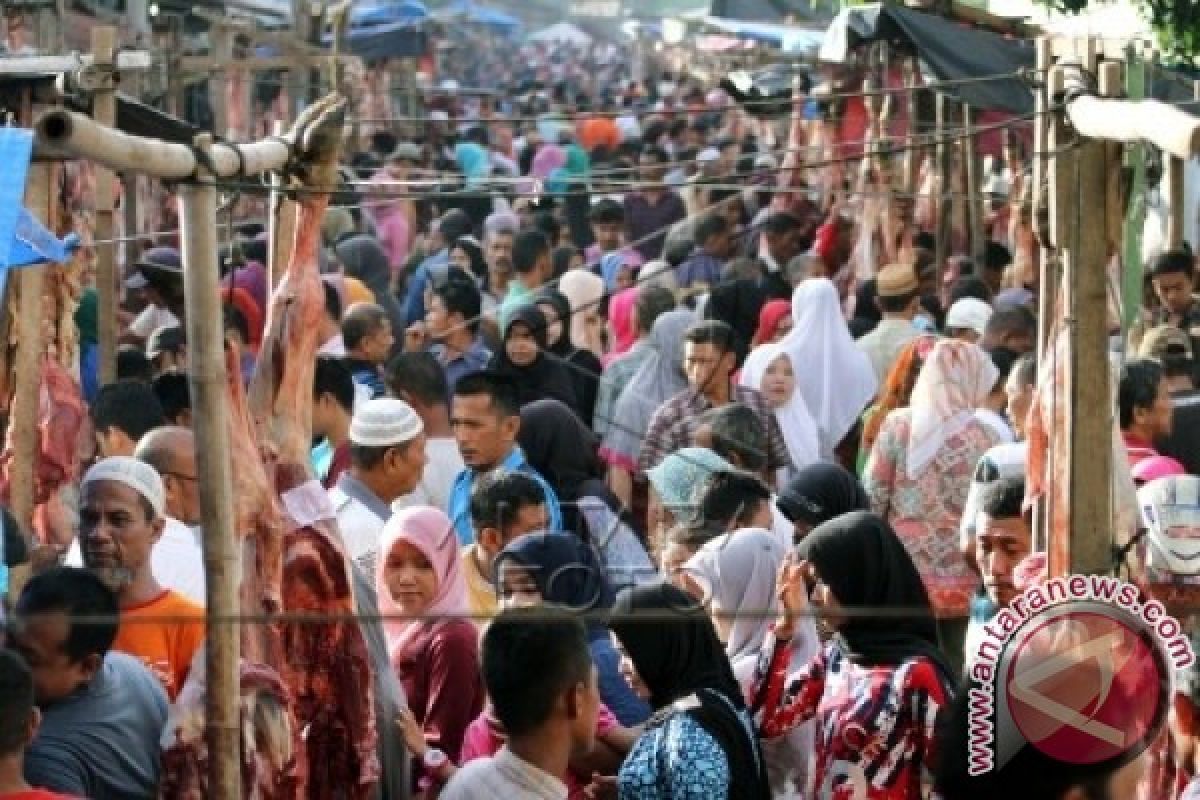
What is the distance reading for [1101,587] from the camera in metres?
5.03

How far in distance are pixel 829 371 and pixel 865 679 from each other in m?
5.58

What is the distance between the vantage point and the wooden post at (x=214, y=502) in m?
5.63

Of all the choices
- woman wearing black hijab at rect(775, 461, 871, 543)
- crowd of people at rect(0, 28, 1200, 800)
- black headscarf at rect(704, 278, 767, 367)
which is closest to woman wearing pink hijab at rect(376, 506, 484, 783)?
crowd of people at rect(0, 28, 1200, 800)

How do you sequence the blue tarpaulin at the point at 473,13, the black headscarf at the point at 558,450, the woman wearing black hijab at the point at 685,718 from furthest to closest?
the blue tarpaulin at the point at 473,13 < the black headscarf at the point at 558,450 < the woman wearing black hijab at the point at 685,718

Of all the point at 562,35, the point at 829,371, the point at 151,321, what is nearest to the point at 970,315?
the point at 829,371

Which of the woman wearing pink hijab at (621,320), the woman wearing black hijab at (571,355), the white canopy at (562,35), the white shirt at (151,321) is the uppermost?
the white shirt at (151,321)

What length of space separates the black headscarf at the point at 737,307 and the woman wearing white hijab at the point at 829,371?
5.01ft

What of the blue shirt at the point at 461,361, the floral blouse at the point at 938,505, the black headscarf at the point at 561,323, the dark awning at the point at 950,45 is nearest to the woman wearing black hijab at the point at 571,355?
the black headscarf at the point at 561,323

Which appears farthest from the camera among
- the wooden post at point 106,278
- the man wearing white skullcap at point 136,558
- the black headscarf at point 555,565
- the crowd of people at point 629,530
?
the wooden post at point 106,278

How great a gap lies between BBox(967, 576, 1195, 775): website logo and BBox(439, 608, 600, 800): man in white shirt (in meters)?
0.96

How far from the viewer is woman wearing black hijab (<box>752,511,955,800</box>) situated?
5809 millimetres

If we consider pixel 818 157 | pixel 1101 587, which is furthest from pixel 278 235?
pixel 818 157

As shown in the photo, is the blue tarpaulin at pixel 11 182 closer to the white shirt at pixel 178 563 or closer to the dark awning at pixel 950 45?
the white shirt at pixel 178 563

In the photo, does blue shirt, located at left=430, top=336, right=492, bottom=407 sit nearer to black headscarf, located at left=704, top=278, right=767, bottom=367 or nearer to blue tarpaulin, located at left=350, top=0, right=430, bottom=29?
black headscarf, located at left=704, top=278, right=767, bottom=367
